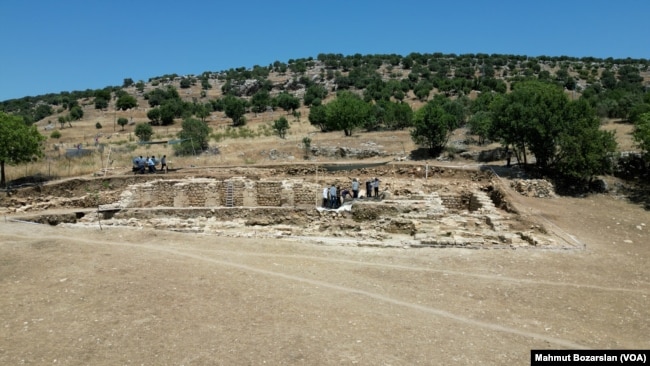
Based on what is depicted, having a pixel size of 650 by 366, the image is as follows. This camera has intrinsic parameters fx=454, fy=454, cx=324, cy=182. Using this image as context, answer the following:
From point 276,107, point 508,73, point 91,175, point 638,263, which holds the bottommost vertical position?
point 638,263

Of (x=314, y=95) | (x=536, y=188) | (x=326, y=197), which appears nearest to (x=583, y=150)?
(x=536, y=188)

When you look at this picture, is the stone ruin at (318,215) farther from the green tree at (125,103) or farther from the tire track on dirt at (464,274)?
the green tree at (125,103)

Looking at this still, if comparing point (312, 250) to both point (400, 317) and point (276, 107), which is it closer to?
point (400, 317)

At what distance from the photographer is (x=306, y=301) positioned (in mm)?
9297

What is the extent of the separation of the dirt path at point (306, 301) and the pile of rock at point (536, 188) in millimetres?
4944

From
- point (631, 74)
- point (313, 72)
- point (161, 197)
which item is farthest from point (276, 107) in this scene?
point (631, 74)

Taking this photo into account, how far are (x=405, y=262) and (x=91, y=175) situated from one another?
19.3 m

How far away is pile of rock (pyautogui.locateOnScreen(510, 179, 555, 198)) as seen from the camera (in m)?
19.2

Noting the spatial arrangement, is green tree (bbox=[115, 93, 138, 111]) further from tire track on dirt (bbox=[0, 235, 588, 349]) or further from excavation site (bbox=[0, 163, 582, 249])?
tire track on dirt (bbox=[0, 235, 588, 349])

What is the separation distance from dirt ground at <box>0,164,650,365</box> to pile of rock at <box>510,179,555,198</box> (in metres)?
4.86

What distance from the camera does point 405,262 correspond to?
39.7ft

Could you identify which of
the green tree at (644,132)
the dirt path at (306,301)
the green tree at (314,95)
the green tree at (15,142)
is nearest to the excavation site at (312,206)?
the dirt path at (306,301)

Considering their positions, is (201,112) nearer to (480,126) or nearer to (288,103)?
(288,103)

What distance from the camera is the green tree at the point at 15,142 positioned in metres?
21.8
